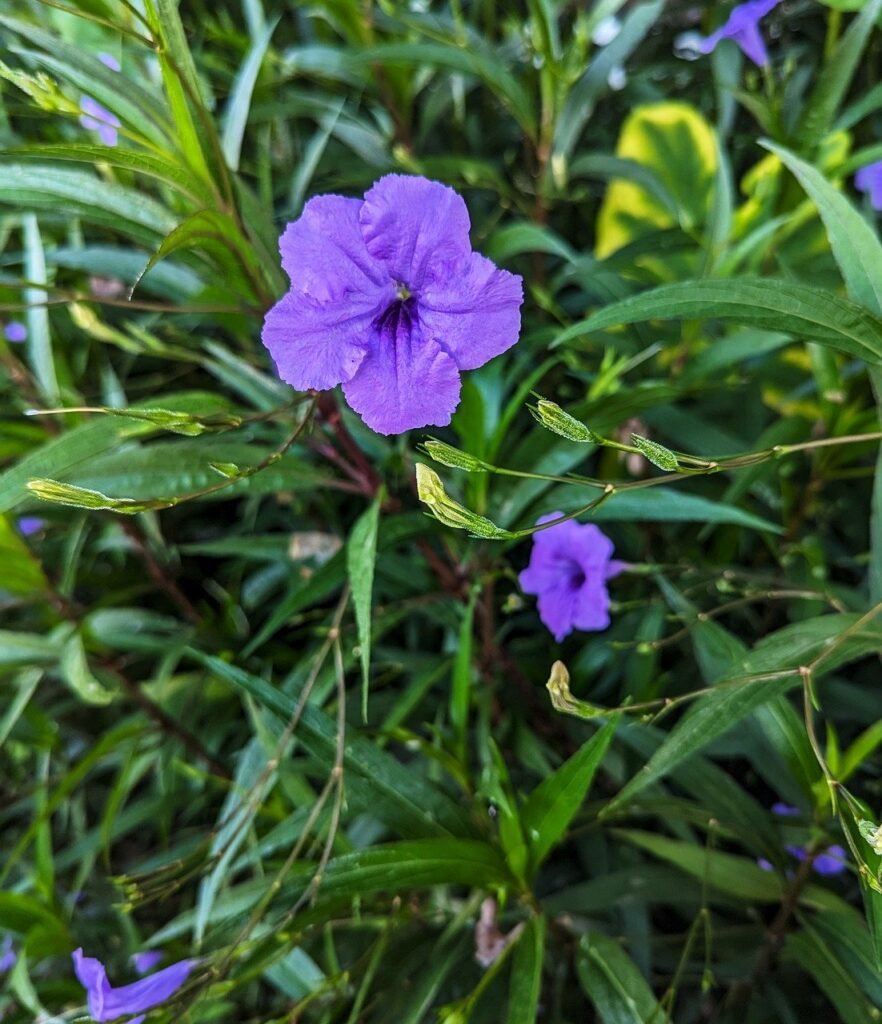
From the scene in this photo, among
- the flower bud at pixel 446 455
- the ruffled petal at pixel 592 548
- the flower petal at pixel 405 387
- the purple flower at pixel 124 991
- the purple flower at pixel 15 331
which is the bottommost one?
the purple flower at pixel 124 991

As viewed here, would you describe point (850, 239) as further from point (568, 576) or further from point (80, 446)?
point (80, 446)

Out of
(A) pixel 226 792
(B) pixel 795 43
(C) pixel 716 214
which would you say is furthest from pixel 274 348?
(B) pixel 795 43

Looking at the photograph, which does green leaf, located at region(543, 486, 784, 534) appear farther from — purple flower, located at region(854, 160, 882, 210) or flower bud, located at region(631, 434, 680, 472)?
purple flower, located at region(854, 160, 882, 210)

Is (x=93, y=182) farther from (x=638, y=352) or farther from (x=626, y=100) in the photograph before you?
(x=626, y=100)

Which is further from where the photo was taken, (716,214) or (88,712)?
(88,712)

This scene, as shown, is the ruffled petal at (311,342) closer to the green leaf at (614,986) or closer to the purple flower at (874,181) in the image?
the green leaf at (614,986)

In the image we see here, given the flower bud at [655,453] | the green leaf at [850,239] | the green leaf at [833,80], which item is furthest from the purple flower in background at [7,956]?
the green leaf at [833,80]

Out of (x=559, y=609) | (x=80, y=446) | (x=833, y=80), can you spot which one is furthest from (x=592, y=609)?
(x=833, y=80)

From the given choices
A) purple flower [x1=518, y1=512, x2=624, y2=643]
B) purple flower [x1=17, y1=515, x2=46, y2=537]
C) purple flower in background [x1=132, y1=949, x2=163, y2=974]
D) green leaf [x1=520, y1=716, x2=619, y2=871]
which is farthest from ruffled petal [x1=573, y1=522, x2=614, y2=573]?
purple flower [x1=17, y1=515, x2=46, y2=537]
